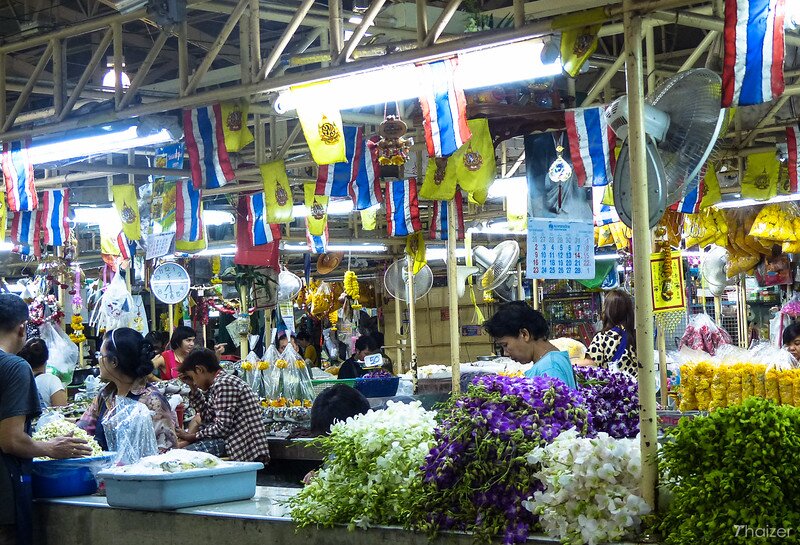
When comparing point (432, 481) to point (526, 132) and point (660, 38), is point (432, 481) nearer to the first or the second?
point (526, 132)

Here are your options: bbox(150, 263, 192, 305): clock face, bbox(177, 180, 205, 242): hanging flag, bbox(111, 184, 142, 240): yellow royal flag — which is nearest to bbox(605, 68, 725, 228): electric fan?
bbox(177, 180, 205, 242): hanging flag

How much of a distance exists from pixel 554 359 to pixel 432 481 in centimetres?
107

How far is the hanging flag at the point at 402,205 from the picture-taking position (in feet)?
34.5

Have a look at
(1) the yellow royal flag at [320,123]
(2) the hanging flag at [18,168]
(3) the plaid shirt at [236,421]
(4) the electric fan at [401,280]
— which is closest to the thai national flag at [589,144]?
(1) the yellow royal flag at [320,123]

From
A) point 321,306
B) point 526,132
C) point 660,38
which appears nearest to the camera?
point 526,132

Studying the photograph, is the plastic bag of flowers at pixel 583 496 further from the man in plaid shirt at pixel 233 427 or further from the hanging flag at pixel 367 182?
the hanging flag at pixel 367 182

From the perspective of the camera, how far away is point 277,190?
966 cm

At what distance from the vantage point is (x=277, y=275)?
13.6m

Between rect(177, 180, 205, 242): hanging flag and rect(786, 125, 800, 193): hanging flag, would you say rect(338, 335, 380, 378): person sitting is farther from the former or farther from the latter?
rect(786, 125, 800, 193): hanging flag

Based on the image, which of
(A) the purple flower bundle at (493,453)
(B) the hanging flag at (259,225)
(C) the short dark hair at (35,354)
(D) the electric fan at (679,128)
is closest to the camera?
(A) the purple flower bundle at (493,453)

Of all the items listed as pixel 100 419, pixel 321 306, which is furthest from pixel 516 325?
pixel 321 306

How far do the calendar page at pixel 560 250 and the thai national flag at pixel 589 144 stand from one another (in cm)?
104

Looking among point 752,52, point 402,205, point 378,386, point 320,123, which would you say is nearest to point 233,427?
point 320,123

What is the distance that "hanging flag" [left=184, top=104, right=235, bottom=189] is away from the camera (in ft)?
27.5
